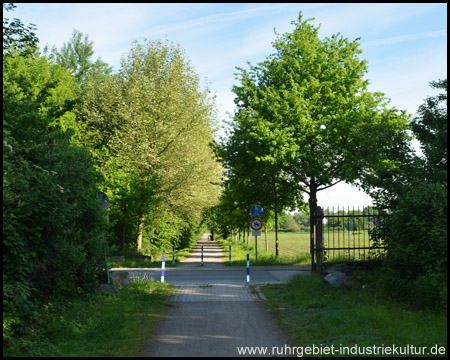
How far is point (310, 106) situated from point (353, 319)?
16100 mm

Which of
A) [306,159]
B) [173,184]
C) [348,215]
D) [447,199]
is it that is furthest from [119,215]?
[447,199]

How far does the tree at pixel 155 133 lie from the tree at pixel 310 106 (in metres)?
8.08

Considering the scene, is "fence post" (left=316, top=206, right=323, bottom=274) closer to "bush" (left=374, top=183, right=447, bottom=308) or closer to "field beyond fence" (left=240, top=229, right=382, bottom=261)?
"field beyond fence" (left=240, top=229, right=382, bottom=261)

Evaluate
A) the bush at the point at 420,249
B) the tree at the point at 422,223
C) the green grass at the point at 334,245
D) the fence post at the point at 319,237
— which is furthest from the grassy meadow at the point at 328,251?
the bush at the point at 420,249

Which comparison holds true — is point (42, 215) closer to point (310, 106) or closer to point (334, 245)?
point (310, 106)

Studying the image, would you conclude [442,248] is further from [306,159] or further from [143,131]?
[143,131]

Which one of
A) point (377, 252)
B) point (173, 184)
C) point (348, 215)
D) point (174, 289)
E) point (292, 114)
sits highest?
point (292, 114)

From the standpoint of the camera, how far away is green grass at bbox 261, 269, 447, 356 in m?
7.93

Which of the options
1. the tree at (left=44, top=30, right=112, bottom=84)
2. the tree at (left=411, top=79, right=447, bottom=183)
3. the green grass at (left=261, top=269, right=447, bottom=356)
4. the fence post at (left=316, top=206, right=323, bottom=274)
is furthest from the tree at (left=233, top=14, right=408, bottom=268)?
the tree at (left=44, top=30, right=112, bottom=84)

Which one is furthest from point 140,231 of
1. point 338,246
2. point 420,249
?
point 420,249

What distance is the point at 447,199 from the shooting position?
10.5 metres

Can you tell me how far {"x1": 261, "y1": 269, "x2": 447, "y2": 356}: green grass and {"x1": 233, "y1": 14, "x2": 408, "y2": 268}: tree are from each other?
35.1 ft

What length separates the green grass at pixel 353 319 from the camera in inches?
312

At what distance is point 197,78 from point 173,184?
8.47 metres
